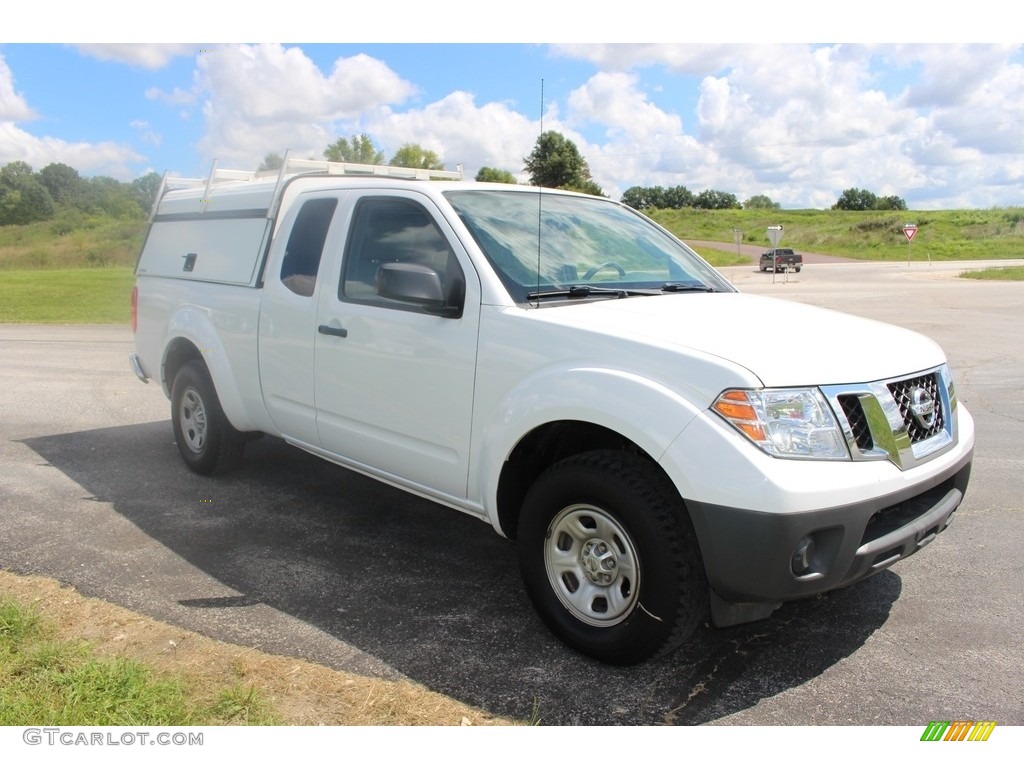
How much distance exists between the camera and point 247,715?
2902 millimetres

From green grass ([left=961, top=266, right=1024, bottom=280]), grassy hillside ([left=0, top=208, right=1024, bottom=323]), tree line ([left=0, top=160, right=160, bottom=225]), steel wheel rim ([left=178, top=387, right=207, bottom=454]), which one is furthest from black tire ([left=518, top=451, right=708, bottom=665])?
tree line ([left=0, top=160, right=160, bottom=225])

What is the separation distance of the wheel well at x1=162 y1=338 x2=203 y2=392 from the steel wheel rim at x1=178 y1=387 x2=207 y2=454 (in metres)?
0.23

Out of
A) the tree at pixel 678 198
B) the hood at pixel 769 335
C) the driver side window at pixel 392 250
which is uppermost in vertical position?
the tree at pixel 678 198

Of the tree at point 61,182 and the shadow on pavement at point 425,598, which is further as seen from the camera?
the tree at point 61,182

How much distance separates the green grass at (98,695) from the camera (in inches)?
112

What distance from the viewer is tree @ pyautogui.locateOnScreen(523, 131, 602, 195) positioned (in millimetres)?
4832

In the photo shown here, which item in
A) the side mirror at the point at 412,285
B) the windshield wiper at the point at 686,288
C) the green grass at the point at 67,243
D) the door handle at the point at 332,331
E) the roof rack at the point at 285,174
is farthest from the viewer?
the green grass at the point at 67,243

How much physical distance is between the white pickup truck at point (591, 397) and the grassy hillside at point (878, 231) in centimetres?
6059

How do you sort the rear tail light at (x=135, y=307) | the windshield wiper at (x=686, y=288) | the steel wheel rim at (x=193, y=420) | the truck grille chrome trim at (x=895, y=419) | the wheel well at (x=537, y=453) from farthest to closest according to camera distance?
1. the rear tail light at (x=135, y=307)
2. the steel wheel rim at (x=193, y=420)
3. the windshield wiper at (x=686, y=288)
4. the wheel well at (x=537, y=453)
5. the truck grille chrome trim at (x=895, y=419)

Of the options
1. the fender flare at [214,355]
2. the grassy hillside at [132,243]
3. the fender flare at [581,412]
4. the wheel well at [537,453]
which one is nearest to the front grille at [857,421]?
the fender flare at [581,412]

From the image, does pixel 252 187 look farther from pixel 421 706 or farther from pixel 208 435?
pixel 421 706

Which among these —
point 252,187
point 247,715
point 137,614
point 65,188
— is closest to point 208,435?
point 252,187

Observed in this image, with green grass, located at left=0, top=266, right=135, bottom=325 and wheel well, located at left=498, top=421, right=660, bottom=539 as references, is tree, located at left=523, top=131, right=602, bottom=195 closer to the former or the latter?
wheel well, located at left=498, top=421, right=660, bottom=539

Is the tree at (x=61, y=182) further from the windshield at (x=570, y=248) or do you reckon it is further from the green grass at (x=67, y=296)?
the windshield at (x=570, y=248)
